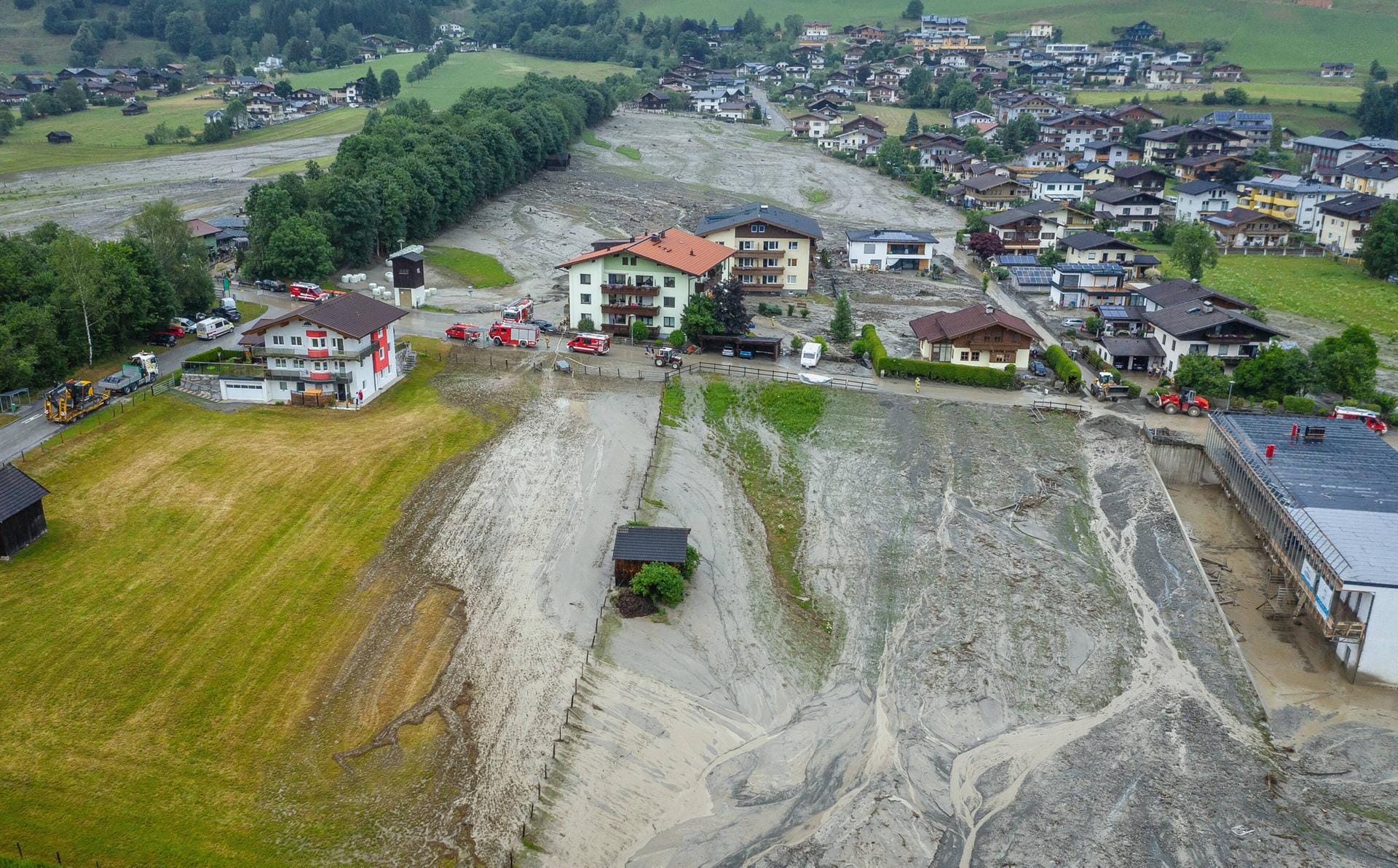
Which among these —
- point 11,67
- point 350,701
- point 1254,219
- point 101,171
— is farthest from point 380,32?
point 350,701

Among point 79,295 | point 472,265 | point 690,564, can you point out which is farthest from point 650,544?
point 472,265

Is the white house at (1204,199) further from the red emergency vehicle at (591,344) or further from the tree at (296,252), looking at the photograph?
the tree at (296,252)

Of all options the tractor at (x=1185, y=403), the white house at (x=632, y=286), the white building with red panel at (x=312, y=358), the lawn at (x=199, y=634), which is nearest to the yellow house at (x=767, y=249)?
the white house at (x=632, y=286)

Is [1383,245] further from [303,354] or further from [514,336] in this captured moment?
[303,354]

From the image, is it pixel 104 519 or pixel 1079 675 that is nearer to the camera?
pixel 1079 675

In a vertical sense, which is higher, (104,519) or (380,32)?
(380,32)

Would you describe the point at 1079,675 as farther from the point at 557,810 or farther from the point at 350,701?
the point at 350,701
